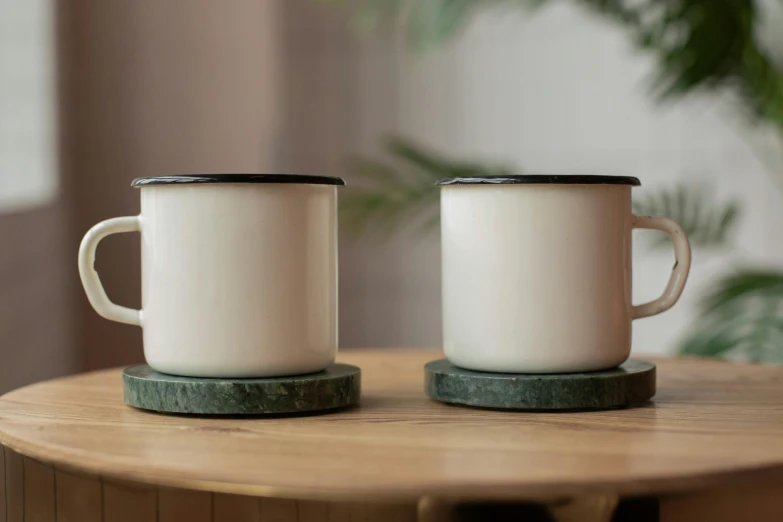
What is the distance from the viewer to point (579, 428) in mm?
667

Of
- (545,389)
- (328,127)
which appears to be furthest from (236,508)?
(328,127)

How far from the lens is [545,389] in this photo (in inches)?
28.9

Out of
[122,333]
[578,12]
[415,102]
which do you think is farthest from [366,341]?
[578,12]

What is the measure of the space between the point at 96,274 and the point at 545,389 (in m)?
0.38

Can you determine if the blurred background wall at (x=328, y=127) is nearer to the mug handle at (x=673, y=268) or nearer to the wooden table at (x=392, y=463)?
the wooden table at (x=392, y=463)

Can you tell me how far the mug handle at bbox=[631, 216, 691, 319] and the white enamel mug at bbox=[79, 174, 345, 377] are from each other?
0.91ft

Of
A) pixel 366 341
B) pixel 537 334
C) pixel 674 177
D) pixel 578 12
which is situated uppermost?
pixel 578 12

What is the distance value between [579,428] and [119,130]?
5.97 feet

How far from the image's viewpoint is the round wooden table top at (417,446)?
0.51 meters

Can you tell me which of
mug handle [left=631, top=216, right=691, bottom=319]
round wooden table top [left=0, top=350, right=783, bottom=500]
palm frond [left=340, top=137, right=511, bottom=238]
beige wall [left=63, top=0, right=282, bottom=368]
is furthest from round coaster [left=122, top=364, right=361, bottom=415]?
beige wall [left=63, top=0, right=282, bottom=368]

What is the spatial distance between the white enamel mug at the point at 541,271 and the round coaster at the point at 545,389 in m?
0.01

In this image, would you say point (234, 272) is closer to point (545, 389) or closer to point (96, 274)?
point (96, 274)

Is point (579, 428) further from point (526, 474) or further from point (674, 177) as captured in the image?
point (674, 177)

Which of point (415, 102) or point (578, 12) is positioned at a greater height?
point (578, 12)
